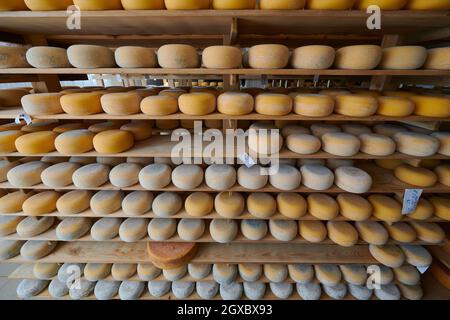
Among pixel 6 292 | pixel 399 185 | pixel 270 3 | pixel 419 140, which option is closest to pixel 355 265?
pixel 399 185

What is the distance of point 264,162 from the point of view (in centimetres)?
120

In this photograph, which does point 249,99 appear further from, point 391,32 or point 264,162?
point 391,32

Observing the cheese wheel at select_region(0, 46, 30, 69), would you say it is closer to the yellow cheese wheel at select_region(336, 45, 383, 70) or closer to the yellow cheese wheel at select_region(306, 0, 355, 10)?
the yellow cheese wheel at select_region(306, 0, 355, 10)

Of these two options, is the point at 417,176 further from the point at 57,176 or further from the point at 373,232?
the point at 57,176

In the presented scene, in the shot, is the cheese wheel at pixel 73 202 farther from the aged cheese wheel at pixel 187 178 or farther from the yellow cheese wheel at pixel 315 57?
the yellow cheese wheel at pixel 315 57

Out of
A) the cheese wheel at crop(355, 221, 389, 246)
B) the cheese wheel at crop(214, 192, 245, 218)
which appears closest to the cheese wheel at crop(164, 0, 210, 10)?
the cheese wheel at crop(214, 192, 245, 218)

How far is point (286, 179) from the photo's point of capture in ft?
3.81

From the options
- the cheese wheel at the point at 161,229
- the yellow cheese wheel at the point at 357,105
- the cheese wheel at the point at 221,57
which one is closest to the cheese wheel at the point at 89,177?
the cheese wheel at the point at 161,229

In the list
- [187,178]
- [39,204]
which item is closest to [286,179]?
[187,178]

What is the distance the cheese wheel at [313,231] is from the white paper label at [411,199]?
1.63 ft

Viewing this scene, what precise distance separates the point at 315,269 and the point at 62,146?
200cm

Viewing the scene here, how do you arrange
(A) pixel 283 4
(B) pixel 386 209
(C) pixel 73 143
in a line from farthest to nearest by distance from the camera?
(B) pixel 386 209 → (C) pixel 73 143 → (A) pixel 283 4

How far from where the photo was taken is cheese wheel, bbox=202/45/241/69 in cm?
97

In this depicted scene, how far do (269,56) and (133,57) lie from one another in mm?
715
